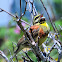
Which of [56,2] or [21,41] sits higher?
[56,2]

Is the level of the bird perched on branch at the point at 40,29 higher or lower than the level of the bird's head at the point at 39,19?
lower

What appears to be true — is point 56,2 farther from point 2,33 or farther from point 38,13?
point 38,13

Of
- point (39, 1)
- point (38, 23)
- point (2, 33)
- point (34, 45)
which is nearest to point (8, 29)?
point (2, 33)

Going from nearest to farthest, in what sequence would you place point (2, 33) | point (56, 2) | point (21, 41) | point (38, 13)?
1. point (21, 41)
2. point (38, 13)
3. point (2, 33)
4. point (56, 2)

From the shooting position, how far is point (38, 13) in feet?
5.06

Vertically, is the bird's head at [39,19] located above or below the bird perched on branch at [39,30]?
Answer: above

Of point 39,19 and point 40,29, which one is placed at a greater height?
point 39,19

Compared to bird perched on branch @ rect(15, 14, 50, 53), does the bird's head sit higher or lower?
higher

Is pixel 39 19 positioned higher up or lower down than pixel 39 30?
higher up

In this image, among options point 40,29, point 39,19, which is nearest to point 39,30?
point 40,29

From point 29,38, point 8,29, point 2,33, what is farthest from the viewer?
point 2,33

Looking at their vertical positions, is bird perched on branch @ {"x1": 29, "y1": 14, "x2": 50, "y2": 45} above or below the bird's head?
below

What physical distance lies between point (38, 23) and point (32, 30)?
0.68 feet

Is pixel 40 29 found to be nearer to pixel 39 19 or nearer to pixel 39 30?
pixel 39 30
